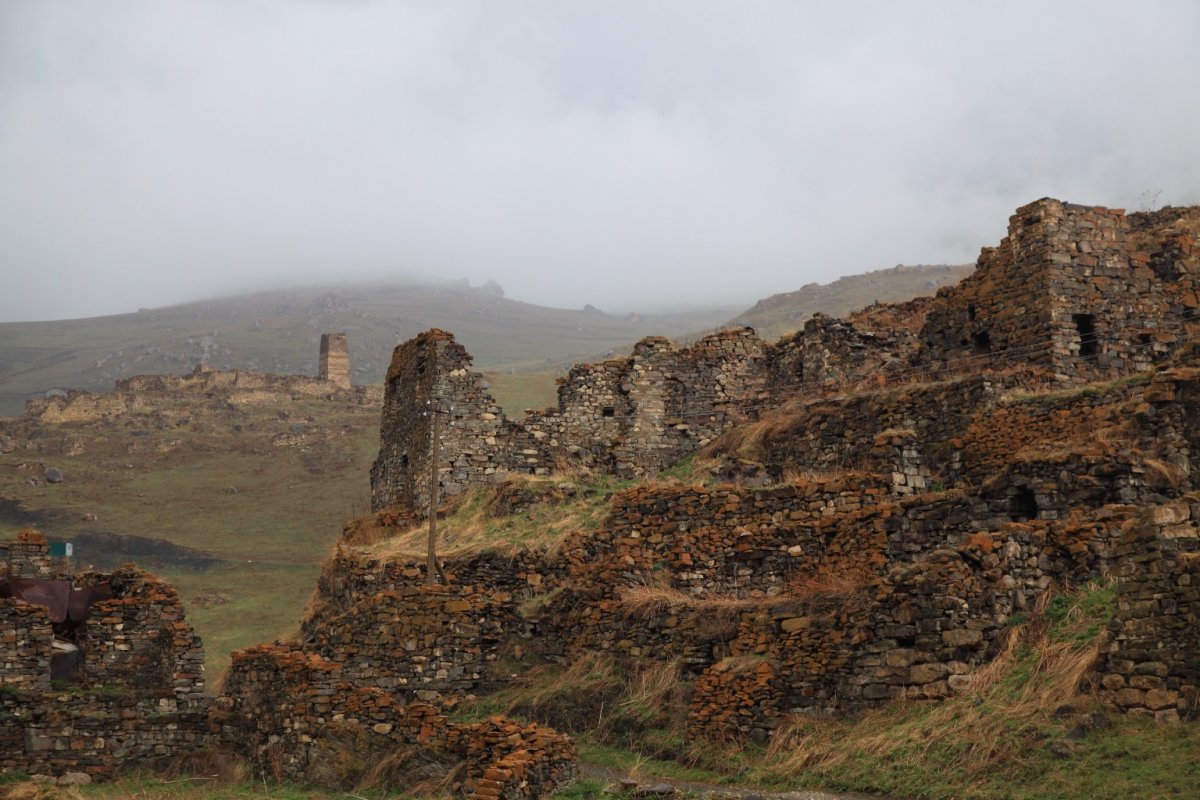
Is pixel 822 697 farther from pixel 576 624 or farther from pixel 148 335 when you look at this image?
pixel 148 335

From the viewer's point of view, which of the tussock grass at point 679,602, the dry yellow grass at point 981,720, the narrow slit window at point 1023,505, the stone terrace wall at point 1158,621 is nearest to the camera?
the stone terrace wall at point 1158,621

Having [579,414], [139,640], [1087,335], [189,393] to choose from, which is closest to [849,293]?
[189,393]

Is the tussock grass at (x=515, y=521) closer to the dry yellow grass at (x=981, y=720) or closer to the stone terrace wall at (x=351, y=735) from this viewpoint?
the stone terrace wall at (x=351, y=735)

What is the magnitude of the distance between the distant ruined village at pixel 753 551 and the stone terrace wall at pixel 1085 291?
0.06 meters

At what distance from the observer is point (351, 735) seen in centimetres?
1773

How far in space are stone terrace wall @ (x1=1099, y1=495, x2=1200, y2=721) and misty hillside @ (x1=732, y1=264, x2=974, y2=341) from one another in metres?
63.5

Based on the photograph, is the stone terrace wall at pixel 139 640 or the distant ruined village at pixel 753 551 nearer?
the distant ruined village at pixel 753 551

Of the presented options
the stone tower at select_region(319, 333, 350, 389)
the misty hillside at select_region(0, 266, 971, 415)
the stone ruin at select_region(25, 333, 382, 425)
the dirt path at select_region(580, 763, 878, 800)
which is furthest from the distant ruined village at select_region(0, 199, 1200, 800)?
the stone tower at select_region(319, 333, 350, 389)

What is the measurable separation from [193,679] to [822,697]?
11.7m

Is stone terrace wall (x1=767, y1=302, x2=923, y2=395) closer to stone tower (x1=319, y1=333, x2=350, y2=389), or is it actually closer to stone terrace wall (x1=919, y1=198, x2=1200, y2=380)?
stone terrace wall (x1=919, y1=198, x2=1200, y2=380)

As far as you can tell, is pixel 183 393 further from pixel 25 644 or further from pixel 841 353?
pixel 841 353

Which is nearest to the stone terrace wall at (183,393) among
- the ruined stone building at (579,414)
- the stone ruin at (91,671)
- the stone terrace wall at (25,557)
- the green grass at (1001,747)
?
the ruined stone building at (579,414)

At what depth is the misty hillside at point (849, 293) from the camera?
81688mm

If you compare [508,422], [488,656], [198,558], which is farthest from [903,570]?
[198,558]
